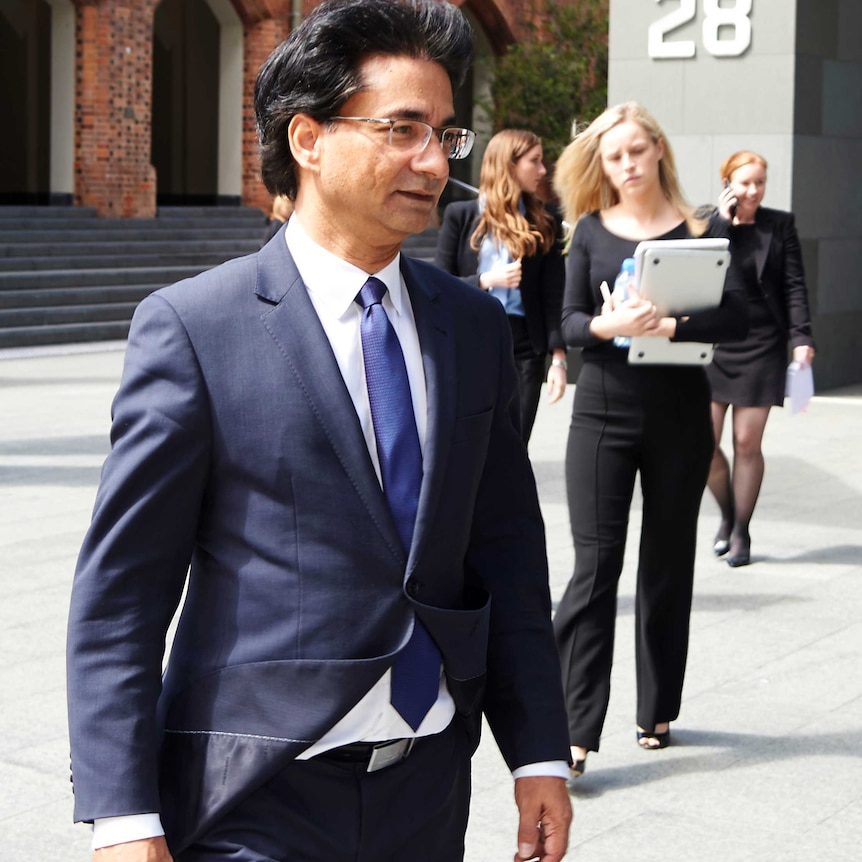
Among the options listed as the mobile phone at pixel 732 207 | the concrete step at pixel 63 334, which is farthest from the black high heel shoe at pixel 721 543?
the concrete step at pixel 63 334

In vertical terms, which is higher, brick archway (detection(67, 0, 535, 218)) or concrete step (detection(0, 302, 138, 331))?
brick archway (detection(67, 0, 535, 218))

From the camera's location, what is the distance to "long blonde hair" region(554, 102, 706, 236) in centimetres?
495

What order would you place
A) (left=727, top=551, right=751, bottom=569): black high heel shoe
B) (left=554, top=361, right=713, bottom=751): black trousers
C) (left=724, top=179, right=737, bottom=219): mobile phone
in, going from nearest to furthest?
(left=554, top=361, right=713, bottom=751): black trousers → (left=727, top=551, right=751, bottom=569): black high heel shoe → (left=724, top=179, right=737, bottom=219): mobile phone

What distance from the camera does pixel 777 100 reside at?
44.4 ft

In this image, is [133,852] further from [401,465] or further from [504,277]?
[504,277]

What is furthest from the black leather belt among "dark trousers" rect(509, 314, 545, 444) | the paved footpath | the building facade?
the building facade

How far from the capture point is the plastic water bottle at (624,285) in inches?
192

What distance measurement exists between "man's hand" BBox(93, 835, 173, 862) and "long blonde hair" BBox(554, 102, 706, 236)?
3.30 meters

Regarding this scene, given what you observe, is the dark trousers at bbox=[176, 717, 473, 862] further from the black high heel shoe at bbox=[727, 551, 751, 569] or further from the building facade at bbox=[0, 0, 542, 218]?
the building facade at bbox=[0, 0, 542, 218]

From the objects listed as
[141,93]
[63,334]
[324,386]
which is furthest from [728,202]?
[141,93]

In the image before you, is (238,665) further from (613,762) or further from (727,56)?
(727,56)

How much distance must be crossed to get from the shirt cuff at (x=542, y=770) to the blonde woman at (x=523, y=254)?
Result: 4.72 metres

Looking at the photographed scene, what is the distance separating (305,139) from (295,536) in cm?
56

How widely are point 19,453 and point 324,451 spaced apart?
8.60 m
